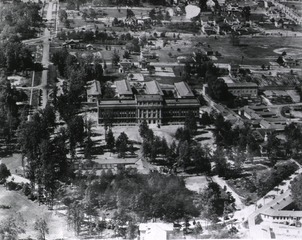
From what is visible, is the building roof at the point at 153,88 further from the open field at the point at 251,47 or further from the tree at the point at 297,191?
the tree at the point at 297,191

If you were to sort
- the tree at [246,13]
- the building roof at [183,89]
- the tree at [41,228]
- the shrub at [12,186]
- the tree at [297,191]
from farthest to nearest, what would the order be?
the tree at [246,13] → the building roof at [183,89] → the shrub at [12,186] → the tree at [297,191] → the tree at [41,228]

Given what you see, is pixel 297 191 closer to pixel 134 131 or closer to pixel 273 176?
pixel 273 176

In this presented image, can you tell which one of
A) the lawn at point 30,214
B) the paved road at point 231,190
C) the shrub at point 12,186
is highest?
the paved road at point 231,190

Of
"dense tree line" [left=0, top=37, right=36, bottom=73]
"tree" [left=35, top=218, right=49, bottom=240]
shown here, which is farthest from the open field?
"tree" [left=35, top=218, right=49, bottom=240]

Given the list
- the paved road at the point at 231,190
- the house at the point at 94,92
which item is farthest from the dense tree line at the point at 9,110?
the paved road at the point at 231,190

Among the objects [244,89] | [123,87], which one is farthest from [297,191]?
[123,87]

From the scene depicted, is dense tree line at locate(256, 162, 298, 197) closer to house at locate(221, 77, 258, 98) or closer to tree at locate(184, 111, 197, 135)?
tree at locate(184, 111, 197, 135)
